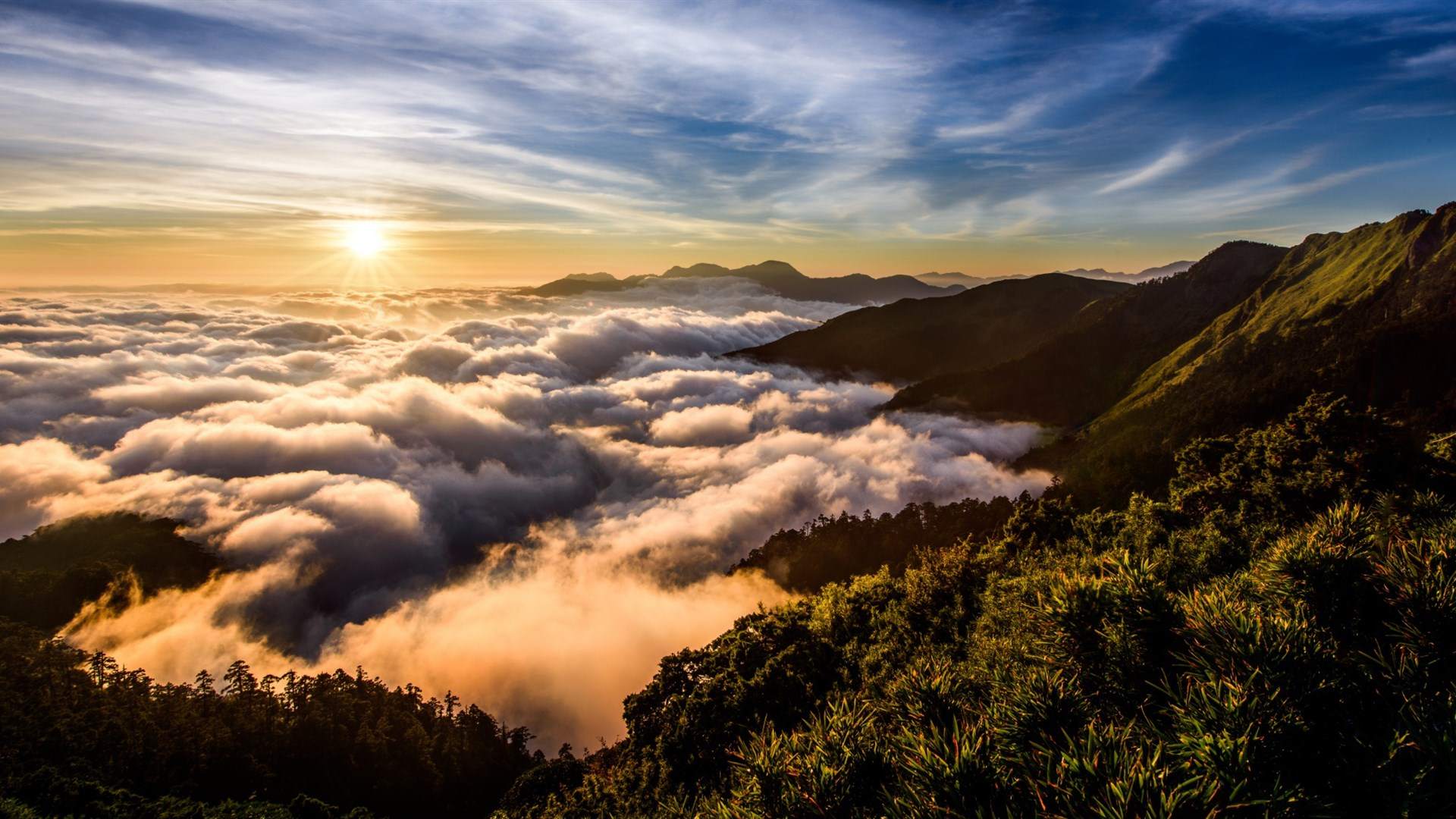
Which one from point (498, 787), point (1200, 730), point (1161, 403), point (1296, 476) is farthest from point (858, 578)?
point (1161, 403)

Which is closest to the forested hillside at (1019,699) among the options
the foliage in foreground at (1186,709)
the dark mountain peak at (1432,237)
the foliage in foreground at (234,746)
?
the foliage in foreground at (1186,709)

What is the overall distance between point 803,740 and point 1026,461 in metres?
190

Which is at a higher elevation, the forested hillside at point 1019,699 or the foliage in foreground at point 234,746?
the forested hillside at point 1019,699

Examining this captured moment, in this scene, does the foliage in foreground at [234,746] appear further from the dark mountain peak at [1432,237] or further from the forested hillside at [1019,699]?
the dark mountain peak at [1432,237]

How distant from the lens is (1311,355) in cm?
12256

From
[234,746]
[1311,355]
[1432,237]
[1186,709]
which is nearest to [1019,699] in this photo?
[1186,709]

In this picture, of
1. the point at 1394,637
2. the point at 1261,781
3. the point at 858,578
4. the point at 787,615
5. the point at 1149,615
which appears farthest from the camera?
the point at 858,578

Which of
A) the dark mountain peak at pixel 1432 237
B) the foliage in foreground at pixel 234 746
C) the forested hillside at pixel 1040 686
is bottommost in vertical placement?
the foliage in foreground at pixel 234 746

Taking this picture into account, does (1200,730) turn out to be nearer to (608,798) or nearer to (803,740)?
(803,740)

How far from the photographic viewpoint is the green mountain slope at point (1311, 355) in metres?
101

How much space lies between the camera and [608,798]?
36.6 meters

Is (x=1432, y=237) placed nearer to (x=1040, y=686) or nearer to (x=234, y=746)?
(x=1040, y=686)

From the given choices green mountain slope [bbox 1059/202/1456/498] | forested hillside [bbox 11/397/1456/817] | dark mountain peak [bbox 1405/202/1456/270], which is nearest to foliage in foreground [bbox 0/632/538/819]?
forested hillside [bbox 11/397/1456/817]

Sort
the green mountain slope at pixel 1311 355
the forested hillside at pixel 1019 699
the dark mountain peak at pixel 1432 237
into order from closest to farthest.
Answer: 1. the forested hillside at pixel 1019 699
2. the green mountain slope at pixel 1311 355
3. the dark mountain peak at pixel 1432 237
